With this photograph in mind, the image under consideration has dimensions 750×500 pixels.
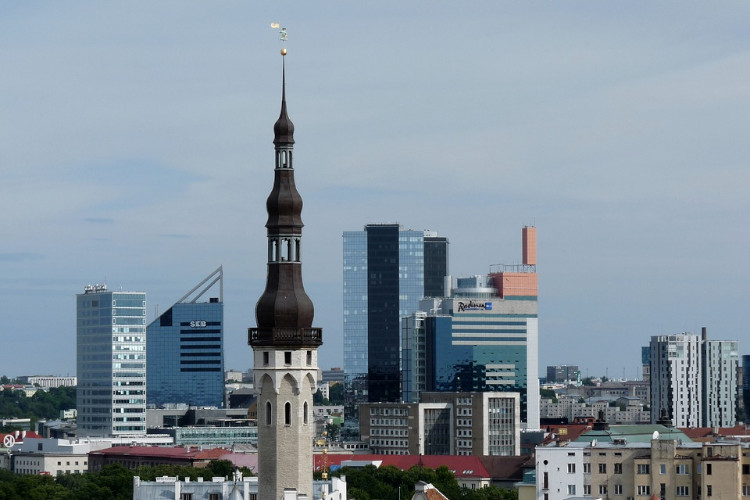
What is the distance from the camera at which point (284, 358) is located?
90875mm

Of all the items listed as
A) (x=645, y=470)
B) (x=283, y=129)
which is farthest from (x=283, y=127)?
(x=645, y=470)

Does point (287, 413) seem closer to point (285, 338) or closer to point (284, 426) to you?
point (284, 426)

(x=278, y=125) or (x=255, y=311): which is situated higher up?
(x=278, y=125)

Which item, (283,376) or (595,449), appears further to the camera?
(595,449)

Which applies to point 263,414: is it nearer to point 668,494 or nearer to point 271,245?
point 271,245

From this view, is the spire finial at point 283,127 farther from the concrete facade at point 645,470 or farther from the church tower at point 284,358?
the concrete facade at point 645,470

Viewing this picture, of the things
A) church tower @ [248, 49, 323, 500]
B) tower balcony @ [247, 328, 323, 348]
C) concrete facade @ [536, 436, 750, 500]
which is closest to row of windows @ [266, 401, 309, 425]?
church tower @ [248, 49, 323, 500]

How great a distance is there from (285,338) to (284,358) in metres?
0.88

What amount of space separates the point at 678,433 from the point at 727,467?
1044 inches

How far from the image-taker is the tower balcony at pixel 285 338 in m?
90.9

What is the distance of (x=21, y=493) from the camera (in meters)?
200

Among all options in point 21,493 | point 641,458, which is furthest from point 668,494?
point 21,493

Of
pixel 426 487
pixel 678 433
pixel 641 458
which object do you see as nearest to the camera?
pixel 426 487

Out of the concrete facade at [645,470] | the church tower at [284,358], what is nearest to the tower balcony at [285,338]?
the church tower at [284,358]
